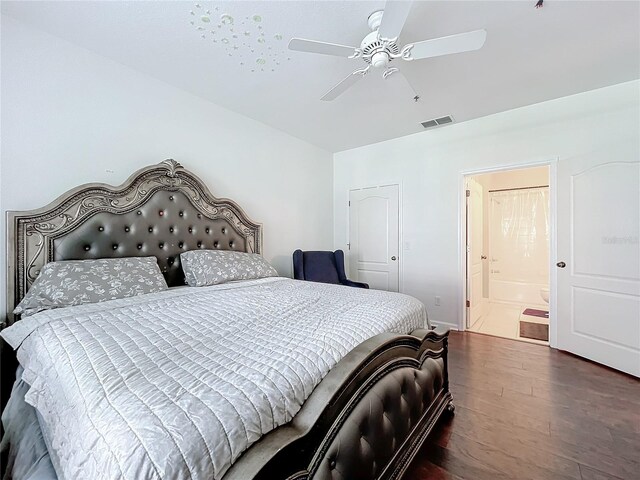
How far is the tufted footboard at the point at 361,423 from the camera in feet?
2.37

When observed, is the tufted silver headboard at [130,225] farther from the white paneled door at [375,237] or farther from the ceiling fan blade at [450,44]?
the ceiling fan blade at [450,44]

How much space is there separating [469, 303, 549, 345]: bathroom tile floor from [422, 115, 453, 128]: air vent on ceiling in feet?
8.71

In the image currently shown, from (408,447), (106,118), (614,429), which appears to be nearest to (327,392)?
(408,447)

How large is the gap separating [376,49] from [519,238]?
16.5ft

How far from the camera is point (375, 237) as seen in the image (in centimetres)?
430

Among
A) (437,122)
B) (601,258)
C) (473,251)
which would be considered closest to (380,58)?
(437,122)

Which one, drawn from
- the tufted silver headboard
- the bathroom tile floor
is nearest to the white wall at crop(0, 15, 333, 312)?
the tufted silver headboard

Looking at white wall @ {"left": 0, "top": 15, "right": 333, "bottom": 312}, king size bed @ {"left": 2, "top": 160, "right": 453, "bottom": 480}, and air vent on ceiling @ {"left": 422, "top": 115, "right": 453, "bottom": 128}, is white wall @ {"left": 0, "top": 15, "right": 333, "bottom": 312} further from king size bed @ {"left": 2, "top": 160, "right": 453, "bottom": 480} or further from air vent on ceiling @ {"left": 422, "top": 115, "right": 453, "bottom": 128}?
air vent on ceiling @ {"left": 422, "top": 115, "right": 453, "bottom": 128}

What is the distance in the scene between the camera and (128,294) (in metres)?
1.82

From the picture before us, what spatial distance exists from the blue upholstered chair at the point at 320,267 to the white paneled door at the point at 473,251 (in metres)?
1.40

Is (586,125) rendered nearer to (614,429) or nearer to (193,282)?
(614,429)

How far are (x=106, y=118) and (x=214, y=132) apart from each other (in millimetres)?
962

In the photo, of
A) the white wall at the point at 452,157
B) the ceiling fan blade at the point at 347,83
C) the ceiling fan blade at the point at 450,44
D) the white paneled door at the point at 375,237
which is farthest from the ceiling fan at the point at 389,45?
the white paneled door at the point at 375,237

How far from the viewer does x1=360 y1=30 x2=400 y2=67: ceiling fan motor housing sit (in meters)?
1.65
